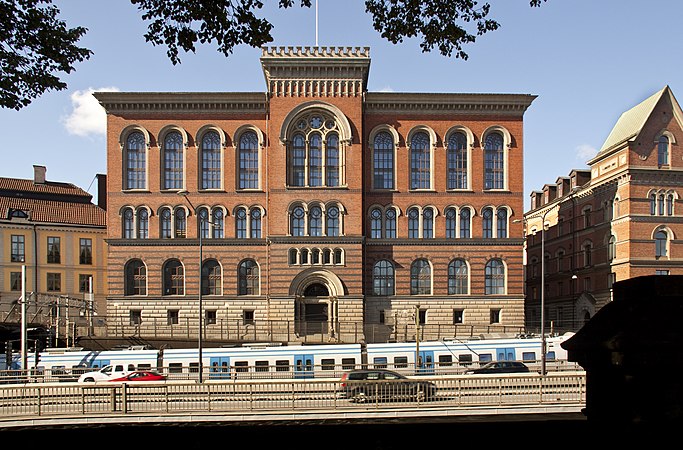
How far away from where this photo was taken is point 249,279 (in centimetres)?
5312

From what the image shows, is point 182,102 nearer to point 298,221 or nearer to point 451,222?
point 298,221

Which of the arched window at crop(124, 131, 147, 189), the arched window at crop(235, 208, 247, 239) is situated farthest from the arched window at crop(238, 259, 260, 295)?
the arched window at crop(124, 131, 147, 189)

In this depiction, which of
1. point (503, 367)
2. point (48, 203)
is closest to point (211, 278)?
point (48, 203)

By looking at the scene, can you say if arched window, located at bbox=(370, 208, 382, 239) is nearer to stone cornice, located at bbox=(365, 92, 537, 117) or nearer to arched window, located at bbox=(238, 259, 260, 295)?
stone cornice, located at bbox=(365, 92, 537, 117)

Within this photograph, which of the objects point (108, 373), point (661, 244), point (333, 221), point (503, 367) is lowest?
point (108, 373)

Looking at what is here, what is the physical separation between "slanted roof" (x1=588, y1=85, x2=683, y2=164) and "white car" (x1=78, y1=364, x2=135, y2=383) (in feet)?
136

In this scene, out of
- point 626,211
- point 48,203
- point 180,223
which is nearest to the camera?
point 626,211

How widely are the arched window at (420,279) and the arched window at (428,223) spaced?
2.12 m

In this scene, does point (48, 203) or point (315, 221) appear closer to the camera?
point (315, 221)

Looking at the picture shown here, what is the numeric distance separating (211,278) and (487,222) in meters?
23.0

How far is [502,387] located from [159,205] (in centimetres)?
3735

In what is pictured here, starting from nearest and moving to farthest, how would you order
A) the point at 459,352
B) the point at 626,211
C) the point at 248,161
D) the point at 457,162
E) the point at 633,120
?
the point at 459,352 → the point at 626,211 → the point at 248,161 → the point at 457,162 → the point at 633,120

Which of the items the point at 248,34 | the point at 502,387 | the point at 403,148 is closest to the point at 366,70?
the point at 403,148

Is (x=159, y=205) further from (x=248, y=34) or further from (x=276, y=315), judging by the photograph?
(x=248, y=34)
